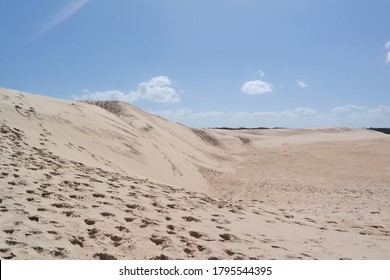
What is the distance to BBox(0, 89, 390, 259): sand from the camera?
12.9ft

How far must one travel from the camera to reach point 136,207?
540cm

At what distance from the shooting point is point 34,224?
391cm

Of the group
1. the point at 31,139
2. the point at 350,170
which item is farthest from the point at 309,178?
the point at 31,139

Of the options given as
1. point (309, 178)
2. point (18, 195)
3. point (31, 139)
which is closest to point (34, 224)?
point (18, 195)

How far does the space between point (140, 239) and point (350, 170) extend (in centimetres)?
1583

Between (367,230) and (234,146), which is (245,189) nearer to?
(367,230)

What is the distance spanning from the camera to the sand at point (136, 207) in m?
3.95

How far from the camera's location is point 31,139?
8.39 meters
